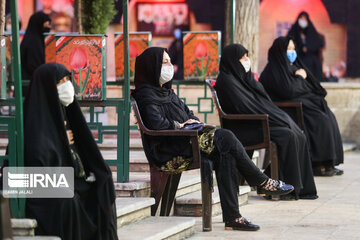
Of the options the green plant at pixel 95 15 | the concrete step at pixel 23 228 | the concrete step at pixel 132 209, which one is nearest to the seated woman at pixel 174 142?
the concrete step at pixel 132 209

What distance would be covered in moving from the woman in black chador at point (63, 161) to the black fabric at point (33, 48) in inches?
200

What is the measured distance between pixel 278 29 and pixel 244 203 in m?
10.7

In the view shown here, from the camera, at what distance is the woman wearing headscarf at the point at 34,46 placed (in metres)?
10.4

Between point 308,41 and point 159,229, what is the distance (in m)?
10.5

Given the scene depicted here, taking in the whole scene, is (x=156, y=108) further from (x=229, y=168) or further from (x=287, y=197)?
(x=287, y=197)

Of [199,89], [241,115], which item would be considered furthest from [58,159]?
[199,89]

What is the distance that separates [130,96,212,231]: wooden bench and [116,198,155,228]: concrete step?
8.4 inches

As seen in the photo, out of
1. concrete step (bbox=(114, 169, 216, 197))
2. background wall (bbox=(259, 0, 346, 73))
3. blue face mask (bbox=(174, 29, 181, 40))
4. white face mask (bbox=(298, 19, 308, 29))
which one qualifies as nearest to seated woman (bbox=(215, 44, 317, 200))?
concrete step (bbox=(114, 169, 216, 197))

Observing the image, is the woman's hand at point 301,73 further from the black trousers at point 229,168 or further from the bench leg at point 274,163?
the black trousers at point 229,168

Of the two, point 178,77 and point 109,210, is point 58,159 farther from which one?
point 178,77

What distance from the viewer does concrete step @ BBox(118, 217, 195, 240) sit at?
5.79 meters

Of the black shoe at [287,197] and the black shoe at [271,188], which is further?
the black shoe at [287,197]

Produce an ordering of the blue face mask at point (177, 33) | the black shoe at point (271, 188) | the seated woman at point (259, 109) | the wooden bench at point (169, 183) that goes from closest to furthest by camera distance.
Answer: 1. the wooden bench at point (169, 183)
2. the black shoe at point (271, 188)
3. the seated woman at point (259, 109)
4. the blue face mask at point (177, 33)

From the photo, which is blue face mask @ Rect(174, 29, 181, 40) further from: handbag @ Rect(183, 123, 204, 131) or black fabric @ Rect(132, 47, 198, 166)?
handbag @ Rect(183, 123, 204, 131)
